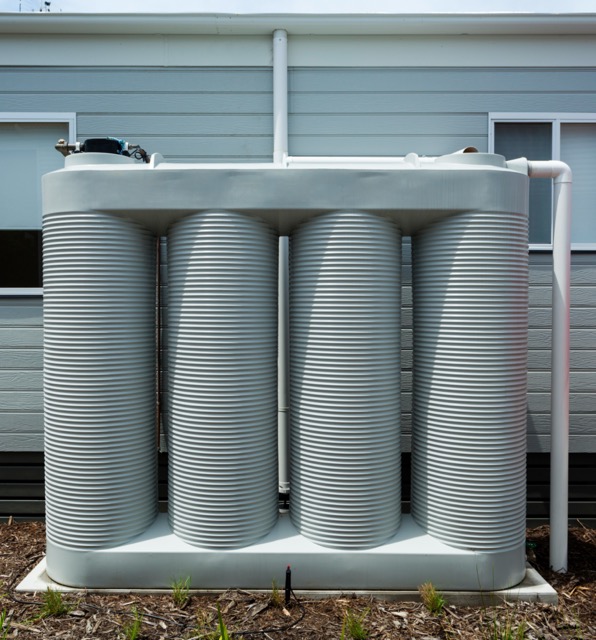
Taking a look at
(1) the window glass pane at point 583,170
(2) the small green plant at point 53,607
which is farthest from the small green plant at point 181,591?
(1) the window glass pane at point 583,170

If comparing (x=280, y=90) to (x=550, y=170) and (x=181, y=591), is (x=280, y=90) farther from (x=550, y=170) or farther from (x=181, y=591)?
(x=181, y=591)

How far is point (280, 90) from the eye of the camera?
3.85 metres

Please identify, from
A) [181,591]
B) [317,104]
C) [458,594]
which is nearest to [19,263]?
[317,104]

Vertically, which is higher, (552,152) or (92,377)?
(552,152)

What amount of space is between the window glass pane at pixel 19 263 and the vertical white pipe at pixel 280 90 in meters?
1.99

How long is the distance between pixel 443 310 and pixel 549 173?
1.16 metres

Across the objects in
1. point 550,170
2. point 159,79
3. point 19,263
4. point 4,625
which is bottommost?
point 4,625

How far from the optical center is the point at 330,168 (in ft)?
9.71

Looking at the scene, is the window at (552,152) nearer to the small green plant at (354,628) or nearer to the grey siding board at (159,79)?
the grey siding board at (159,79)

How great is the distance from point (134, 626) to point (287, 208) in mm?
2299

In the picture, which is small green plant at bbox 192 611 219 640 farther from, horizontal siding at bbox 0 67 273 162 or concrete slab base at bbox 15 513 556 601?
horizontal siding at bbox 0 67 273 162

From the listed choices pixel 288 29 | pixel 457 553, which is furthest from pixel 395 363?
pixel 288 29

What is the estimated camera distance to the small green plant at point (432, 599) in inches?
113

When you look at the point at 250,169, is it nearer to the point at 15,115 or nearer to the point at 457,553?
the point at 15,115
